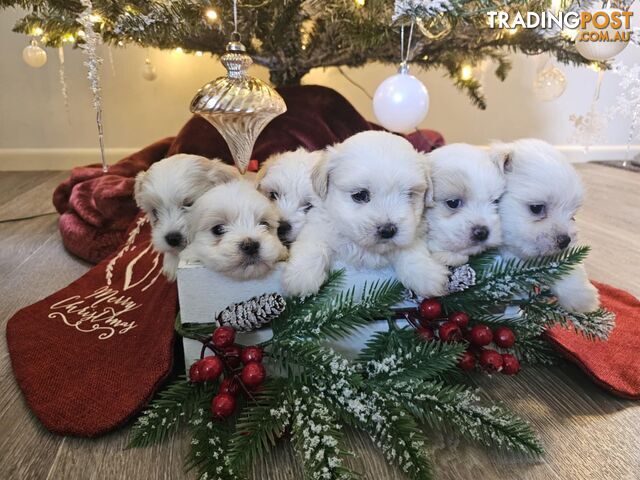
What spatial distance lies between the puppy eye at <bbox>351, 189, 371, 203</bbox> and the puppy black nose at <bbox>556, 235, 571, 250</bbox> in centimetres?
37

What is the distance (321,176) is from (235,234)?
0.64 feet

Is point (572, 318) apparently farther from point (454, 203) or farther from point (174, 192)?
point (174, 192)

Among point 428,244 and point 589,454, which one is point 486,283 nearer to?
point 428,244

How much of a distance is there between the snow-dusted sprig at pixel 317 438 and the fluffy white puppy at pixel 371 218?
0.19 m

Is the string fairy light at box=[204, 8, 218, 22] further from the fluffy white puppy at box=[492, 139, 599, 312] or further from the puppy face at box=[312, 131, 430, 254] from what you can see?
the fluffy white puppy at box=[492, 139, 599, 312]

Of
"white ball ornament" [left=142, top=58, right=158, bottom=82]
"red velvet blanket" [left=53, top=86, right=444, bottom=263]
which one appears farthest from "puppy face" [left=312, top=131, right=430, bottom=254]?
"white ball ornament" [left=142, top=58, right=158, bottom=82]

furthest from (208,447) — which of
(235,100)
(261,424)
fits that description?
(235,100)

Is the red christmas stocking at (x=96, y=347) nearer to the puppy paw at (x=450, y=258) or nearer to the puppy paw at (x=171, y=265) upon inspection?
the puppy paw at (x=171, y=265)

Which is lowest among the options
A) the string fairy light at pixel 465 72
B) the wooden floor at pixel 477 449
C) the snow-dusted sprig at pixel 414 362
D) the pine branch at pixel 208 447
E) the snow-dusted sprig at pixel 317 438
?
the wooden floor at pixel 477 449

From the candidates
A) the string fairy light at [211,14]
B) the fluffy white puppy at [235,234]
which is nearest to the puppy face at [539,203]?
the fluffy white puppy at [235,234]

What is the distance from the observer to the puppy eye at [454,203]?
90cm

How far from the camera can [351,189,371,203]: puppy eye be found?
86 cm

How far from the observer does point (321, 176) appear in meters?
0.89

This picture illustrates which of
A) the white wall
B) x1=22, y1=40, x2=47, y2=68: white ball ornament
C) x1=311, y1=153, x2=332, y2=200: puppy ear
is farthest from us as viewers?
the white wall
